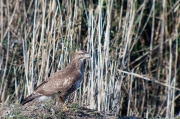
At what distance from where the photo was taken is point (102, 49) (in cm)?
729

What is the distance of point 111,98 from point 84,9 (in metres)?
1.50

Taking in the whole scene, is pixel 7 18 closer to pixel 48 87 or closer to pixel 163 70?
pixel 48 87

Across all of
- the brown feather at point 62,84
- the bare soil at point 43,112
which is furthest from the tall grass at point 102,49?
the bare soil at point 43,112

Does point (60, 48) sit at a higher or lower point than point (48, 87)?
higher

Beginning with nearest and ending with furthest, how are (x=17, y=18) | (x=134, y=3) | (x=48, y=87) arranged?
(x=48, y=87) → (x=134, y=3) → (x=17, y=18)

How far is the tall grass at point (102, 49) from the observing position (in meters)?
7.21

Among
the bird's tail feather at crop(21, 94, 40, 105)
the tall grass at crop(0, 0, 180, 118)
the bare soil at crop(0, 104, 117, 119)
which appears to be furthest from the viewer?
the tall grass at crop(0, 0, 180, 118)

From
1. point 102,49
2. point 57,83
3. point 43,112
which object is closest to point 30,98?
point 57,83

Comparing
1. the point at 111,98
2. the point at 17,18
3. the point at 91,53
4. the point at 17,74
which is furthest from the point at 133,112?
the point at 17,18

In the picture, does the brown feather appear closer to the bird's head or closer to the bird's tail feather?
the bird's tail feather

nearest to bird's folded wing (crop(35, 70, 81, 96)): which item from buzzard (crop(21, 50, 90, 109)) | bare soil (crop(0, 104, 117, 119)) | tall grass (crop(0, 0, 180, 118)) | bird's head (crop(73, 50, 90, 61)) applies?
buzzard (crop(21, 50, 90, 109))

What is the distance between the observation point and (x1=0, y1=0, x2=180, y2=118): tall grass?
7.21 meters

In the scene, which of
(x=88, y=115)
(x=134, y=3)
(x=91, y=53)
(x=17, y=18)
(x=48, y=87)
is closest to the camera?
(x=88, y=115)

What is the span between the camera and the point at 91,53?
282 inches
